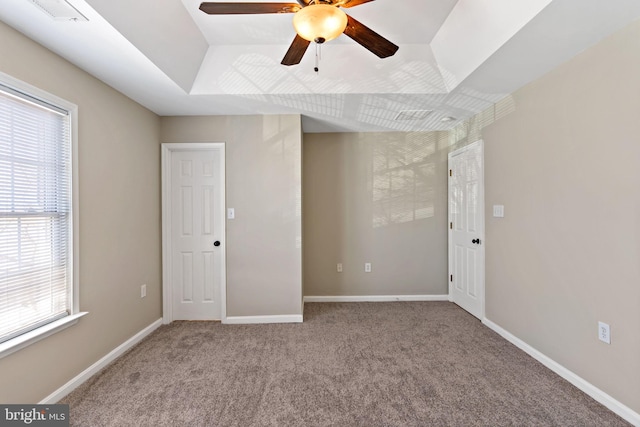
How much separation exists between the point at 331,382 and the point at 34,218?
91.9 inches

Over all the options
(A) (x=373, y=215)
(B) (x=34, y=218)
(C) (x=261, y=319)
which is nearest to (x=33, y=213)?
(B) (x=34, y=218)

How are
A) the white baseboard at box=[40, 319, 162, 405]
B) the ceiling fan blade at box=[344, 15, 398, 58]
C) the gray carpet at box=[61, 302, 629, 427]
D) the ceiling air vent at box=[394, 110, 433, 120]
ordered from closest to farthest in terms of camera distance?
the ceiling fan blade at box=[344, 15, 398, 58] → the gray carpet at box=[61, 302, 629, 427] → the white baseboard at box=[40, 319, 162, 405] → the ceiling air vent at box=[394, 110, 433, 120]

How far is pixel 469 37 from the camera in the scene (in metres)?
2.11

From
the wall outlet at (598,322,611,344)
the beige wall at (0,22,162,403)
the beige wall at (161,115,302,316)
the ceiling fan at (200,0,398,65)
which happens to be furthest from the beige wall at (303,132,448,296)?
the ceiling fan at (200,0,398,65)

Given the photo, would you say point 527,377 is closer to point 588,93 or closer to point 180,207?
point 588,93

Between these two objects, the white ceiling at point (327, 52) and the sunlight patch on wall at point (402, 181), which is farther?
the sunlight patch on wall at point (402, 181)

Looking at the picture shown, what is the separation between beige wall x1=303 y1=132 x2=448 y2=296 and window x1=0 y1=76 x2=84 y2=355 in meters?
2.59

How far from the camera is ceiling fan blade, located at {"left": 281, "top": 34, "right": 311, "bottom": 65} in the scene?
167 centimetres

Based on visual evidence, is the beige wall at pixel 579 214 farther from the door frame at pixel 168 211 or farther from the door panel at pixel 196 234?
the door panel at pixel 196 234

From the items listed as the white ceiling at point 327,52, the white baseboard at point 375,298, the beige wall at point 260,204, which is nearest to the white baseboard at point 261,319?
the beige wall at point 260,204

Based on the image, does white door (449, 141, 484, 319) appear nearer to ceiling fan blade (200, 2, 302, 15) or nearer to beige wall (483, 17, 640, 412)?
beige wall (483, 17, 640, 412)

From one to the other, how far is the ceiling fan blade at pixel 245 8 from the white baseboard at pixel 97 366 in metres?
2.62

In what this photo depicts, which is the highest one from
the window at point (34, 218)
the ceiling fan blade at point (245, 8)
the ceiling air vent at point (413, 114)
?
the ceiling air vent at point (413, 114)

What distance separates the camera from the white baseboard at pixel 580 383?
1.71m
